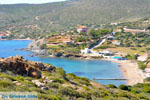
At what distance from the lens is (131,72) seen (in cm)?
3819

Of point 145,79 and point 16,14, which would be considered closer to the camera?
point 145,79

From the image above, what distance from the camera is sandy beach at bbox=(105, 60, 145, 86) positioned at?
108ft

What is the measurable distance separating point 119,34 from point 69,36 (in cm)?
1281

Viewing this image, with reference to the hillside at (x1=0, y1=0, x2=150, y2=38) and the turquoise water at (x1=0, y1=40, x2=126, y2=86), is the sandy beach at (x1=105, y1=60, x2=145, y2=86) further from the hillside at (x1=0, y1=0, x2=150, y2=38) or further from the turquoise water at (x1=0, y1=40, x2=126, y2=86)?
the hillside at (x1=0, y1=0, x2=150, y2=38)

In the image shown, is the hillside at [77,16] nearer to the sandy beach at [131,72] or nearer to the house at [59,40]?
the house at [59,40]

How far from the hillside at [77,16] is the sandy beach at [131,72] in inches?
2240

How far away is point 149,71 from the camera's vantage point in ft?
120

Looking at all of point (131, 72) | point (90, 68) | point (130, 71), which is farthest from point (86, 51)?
point (131, 72)

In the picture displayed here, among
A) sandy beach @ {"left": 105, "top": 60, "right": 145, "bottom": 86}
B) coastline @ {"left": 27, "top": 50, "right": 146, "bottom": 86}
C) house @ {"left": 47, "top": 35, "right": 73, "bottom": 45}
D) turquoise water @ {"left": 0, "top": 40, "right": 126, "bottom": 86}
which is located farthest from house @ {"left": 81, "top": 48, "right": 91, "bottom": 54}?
sandy beach @ {"left": 105, "top": 60, "right": 145, "bottom": 86}

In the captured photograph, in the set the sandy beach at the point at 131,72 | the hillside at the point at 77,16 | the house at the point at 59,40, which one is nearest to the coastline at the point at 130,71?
the sandy beach at the point at 131,72

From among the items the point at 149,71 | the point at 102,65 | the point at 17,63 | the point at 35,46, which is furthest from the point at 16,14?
the point at 17,63

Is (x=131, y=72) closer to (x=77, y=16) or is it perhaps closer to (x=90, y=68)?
(x=90, y=68)

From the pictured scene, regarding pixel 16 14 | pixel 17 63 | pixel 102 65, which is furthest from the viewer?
pixel 16 14

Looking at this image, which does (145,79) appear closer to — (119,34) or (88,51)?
(88,51)
